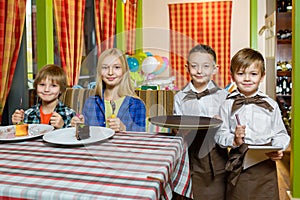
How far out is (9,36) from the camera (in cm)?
211

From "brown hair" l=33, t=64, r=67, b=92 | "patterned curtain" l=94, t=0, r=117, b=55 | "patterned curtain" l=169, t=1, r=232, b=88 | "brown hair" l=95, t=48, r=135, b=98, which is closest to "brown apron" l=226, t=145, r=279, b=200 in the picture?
"brown hair" l=95, t=48, r=135, b=98

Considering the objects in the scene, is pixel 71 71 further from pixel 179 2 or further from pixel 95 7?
pixel 179 2

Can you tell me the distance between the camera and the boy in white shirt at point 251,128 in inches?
52.9

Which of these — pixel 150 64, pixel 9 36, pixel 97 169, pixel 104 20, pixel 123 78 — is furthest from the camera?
pixel 104 20

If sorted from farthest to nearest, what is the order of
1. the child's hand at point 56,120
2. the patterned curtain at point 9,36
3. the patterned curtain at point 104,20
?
the patterned curtain at point 104,20 → the patterned curtain at point 9,36 → the child's hand at point 56,120

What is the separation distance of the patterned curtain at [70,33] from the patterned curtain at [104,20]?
2.24ft

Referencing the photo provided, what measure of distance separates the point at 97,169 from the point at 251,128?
Answer: 0.78 m

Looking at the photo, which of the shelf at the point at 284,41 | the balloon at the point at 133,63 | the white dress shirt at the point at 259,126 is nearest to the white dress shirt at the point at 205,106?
the white dress shirt at the point at 259,126

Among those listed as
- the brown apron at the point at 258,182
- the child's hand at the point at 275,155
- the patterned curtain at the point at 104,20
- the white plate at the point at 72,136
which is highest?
the patterned curtain at the point at 104,20

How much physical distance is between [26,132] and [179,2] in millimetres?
4946

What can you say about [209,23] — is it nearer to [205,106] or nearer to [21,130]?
[205,106]

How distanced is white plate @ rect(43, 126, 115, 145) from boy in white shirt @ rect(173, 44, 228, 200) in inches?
17.2

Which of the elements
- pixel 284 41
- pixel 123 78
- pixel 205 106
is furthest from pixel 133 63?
pixel 284 41

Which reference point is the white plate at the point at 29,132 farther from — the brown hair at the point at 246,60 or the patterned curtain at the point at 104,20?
the patterned curtain at the point at 104,20
